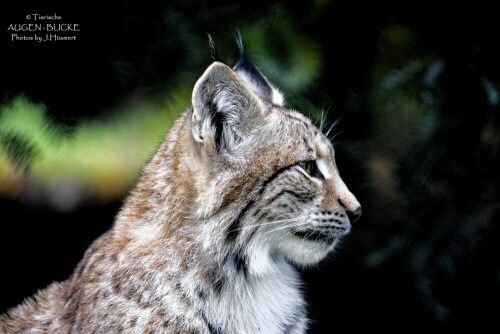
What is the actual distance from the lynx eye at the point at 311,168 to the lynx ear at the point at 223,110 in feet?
0.94

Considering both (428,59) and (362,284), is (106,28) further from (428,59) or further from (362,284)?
(362,284)

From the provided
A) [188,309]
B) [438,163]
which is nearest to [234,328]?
[188,309]

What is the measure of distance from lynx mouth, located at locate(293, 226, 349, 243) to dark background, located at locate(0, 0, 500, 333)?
70cm

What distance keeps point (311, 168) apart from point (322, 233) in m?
0.30

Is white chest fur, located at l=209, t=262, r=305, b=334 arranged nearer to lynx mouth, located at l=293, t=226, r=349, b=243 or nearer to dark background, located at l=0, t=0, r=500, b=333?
lynx mouth, located at l=293, t=226, r=349, b=243

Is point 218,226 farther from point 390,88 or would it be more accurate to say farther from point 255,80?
point 390,88

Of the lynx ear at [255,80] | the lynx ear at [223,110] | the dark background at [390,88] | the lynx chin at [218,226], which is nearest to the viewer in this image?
the lynx ear at [223,110]

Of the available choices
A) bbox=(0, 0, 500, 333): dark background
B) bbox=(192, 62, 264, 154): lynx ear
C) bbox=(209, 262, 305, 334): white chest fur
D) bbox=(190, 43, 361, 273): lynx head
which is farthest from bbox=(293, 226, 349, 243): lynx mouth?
bbox=(0, 0, 500, 333): dark background

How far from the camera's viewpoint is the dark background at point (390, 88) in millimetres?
4793

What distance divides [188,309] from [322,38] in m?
2.03

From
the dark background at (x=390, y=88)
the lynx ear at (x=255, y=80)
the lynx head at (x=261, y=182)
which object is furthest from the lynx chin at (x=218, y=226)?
the dark background at (x=390, y=88)

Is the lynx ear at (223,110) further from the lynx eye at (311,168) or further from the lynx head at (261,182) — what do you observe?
the lynx eye at (311,168)

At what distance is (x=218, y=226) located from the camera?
3.99 meters

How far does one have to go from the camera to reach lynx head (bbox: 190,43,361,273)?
13.0 ft
